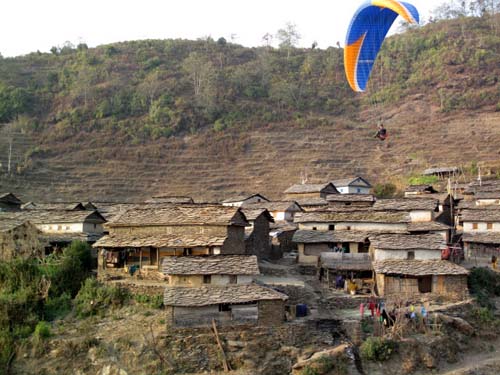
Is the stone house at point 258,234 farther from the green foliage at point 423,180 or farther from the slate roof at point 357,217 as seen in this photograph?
the green foliage at point 423,180

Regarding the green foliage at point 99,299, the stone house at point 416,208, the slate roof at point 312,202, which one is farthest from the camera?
the slate roof at point 312,202

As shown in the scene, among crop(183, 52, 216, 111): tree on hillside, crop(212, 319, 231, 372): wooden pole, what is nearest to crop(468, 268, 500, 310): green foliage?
crop(212, 319, 231, 372): wooden pole

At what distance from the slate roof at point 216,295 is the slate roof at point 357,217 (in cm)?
1248

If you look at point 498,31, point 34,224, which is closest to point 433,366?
point 34,224

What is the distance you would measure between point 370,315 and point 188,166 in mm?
48810

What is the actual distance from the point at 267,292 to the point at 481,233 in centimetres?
1948

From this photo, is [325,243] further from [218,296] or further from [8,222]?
[8,222]

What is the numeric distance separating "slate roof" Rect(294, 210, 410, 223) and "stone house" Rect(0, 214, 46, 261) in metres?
16.5

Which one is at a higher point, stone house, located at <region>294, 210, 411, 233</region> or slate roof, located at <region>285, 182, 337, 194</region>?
slate roof, located at <region>285, 182, 337, 194</region>

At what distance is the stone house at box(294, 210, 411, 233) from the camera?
35.7 meters

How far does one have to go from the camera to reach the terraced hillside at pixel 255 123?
224 ft

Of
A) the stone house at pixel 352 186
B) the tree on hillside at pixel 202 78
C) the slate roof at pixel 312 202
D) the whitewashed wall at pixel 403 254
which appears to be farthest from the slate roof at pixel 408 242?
the tree on hillside at pixel 202 78

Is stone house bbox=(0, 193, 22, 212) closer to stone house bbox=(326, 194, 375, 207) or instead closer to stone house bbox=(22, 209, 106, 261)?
stone house bbox=(22, 209, 106, 261)

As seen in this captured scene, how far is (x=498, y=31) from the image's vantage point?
318ft
